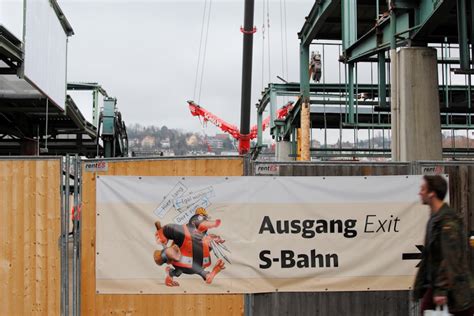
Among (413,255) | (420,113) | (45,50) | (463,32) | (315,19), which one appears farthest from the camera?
(315,19)

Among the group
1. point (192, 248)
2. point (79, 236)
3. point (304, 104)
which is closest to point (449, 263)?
point (192, 248)

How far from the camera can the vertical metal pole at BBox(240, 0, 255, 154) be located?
17003mm

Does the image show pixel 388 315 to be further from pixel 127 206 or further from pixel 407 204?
pixel 127 206

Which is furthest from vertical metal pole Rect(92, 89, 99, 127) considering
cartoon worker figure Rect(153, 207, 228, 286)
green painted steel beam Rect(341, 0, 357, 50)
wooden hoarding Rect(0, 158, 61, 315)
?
cartoon worker figure Rect(153, 207, 228, 286)

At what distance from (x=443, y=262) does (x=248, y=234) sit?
2.93 meters

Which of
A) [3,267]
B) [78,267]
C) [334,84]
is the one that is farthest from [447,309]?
[334,84]

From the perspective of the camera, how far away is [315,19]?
24.1 meters

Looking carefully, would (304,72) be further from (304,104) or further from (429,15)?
(429,15)

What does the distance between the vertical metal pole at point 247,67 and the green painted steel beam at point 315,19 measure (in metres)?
5.42

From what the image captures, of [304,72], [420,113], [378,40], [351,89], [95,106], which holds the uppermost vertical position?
[304,72]

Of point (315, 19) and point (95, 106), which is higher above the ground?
point (315, 19)

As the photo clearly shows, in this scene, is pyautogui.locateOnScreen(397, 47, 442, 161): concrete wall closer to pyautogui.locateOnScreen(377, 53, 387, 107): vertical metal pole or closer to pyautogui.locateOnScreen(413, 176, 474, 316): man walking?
pyautogui.locateOnScreen(377, 53, 387, 107): vertical metal pole

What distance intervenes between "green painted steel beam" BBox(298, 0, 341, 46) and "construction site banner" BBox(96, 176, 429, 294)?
15287 millimetres

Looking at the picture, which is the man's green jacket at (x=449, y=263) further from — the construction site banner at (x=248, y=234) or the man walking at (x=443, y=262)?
the construction site banner at (x=248, y=234)
